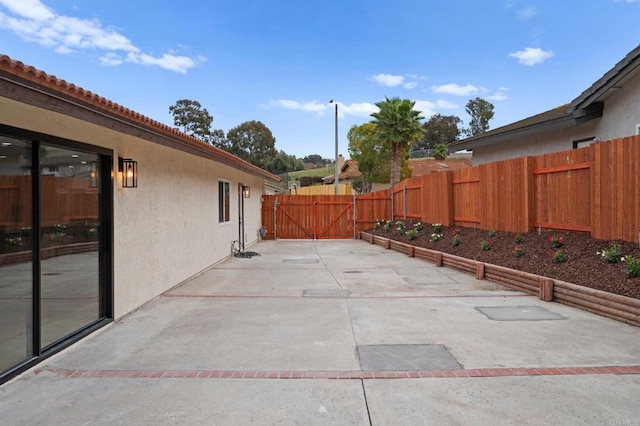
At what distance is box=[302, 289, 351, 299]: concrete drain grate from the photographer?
799cm

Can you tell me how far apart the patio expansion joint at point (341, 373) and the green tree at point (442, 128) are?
6763 centimetres

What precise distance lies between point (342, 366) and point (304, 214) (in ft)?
56.1

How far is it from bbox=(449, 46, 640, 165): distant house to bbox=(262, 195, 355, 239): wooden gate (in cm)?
820

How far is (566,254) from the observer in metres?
8.19

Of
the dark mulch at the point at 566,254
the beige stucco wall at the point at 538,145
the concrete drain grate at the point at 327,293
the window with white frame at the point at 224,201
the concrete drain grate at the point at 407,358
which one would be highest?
the beige stucco wall at the point at 538,145

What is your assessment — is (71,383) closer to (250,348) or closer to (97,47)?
(250,348)

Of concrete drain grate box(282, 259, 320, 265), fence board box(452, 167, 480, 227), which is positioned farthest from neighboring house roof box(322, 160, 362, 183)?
concrete drain grate box(282, 259, 320, 265)

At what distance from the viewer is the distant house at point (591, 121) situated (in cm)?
962

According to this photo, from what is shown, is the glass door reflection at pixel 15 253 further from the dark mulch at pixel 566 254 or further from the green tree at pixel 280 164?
the green tree at pixel 280 164

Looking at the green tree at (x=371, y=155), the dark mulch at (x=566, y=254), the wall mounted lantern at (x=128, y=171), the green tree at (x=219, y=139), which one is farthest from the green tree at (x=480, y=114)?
the wall mounted lantern at (x=128, y=171)

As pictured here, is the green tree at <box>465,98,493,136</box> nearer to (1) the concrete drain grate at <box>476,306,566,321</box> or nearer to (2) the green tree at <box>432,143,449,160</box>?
(2) the green tree at <box>432,143,449,160</box>

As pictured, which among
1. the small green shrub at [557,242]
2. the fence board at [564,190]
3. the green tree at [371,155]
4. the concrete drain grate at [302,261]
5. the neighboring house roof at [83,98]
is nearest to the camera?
the neighboring house roof at [83,98]

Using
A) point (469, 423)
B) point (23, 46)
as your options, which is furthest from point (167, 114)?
point (469, 423)

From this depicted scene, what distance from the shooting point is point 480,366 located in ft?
14.3
